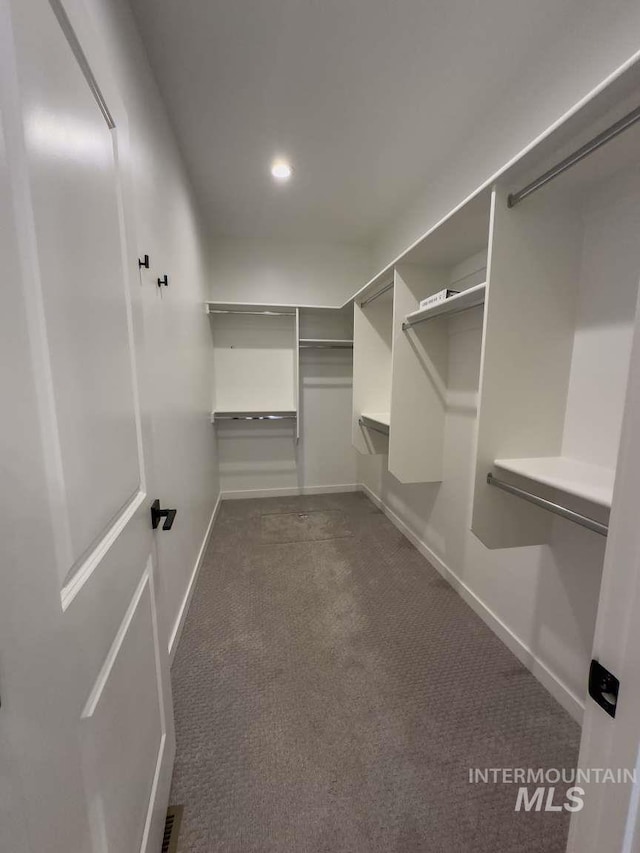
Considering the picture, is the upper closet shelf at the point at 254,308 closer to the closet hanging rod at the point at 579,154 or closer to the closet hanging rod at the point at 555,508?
the closet hanging rod at the point at 579,154

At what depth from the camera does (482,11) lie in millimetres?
1246

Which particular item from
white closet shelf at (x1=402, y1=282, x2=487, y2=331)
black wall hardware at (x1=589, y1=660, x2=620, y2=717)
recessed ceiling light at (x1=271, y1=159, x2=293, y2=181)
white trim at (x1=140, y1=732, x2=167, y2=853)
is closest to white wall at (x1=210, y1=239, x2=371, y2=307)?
recessed ceiling light at (x1=271, y1=159, x2=293, y2=181)

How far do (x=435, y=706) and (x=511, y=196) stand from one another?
6.82 feet

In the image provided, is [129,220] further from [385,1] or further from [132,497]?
[385,1]

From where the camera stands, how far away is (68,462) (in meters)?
0.55

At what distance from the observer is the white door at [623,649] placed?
0.43m

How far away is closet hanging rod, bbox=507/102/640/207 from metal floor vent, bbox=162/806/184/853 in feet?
7.81

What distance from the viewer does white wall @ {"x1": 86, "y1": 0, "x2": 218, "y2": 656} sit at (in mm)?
1258

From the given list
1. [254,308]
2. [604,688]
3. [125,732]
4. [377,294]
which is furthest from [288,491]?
[604,688]

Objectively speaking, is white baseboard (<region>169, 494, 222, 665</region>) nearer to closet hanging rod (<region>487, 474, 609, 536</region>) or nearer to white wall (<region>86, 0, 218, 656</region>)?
white wall (<region>86, 0, 218, 656</region>)

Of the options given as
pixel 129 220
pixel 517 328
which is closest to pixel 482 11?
pixel 517 328

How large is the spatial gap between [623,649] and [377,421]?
2.12 meters

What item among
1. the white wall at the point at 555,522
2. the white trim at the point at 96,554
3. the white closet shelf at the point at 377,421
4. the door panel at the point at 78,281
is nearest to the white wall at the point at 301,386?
the white closet shelf at the point at 377,421

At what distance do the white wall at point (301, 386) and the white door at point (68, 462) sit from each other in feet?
8.32
